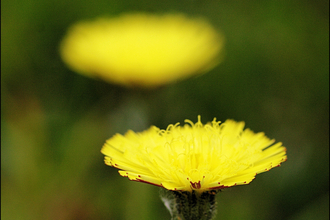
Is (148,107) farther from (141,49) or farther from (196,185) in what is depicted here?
(196,185)

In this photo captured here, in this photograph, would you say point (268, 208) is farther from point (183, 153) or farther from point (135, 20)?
point (135, 20)

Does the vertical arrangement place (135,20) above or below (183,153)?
above

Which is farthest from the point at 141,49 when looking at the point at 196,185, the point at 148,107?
the point at 196,185

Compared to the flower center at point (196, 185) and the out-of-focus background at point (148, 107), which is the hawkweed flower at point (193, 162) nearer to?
the flower center at point (196, 185)

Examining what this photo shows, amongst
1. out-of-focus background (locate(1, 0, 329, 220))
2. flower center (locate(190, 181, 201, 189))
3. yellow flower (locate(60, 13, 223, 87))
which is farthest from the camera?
yellow flower (locate(60, 13, 223, 87))

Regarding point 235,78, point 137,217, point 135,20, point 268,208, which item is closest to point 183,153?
point 137,217

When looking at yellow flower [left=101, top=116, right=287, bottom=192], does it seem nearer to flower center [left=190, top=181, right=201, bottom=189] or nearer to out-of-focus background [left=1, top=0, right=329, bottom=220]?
flower center [left=190, top=181, right=201, bottom=189]

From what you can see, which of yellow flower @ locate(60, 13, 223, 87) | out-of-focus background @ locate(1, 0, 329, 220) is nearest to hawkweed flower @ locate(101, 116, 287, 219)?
out-of-focus background @ locate(1, 0, 329, 220)
